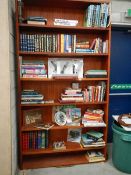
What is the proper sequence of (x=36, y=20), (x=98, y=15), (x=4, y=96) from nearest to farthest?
1. (x=4, y=96)
2. (x=36, y=20)
3. (x=98, y=15)

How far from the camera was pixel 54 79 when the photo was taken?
2561 mm

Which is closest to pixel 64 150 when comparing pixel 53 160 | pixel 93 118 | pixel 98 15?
pixel 53 160

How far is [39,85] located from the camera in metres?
2.75

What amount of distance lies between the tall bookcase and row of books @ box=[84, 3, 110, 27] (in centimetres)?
5

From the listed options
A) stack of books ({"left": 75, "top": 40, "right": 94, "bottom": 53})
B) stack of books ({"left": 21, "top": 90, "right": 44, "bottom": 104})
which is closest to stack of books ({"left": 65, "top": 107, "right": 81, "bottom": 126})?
stack of books ({"left": 21, "top": 90, "right": 44, "bottom": 104})

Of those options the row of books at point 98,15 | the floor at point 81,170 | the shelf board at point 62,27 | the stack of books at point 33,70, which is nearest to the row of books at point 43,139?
the floor at point 81,170

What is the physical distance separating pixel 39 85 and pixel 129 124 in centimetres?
130

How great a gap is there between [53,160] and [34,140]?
0.40 metres

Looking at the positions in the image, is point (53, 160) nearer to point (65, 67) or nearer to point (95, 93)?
point (95, 93)

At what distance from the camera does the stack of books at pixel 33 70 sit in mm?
2504

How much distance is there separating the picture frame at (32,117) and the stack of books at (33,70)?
516 mm

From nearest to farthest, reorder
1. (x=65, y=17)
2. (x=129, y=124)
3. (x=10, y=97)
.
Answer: (x=10, y=97) → (x=129, y=124) → (x=65, y=17)

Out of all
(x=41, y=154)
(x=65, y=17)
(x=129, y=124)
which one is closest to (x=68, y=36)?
(x=65, y=17)

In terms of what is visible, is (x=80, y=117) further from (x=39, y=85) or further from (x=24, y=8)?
(x=24, y=8)
